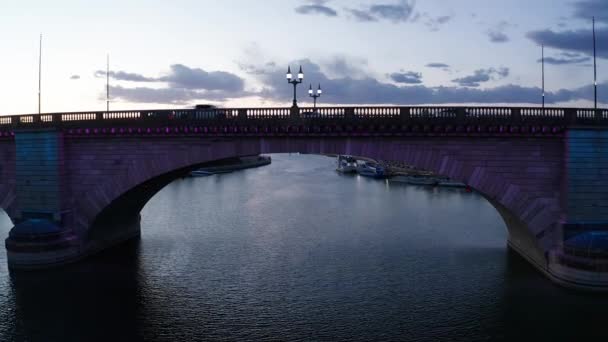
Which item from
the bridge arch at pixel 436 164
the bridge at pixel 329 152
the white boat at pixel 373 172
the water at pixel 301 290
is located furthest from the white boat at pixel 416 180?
the bridge arch at pixel 436 164

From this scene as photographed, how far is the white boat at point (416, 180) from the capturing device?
7494 centimetres

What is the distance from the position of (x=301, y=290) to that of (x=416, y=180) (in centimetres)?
5690

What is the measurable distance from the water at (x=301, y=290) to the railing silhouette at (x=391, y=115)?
8034mm

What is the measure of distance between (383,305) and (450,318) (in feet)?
9.47

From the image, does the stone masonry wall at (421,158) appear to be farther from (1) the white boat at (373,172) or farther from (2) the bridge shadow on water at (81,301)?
(1) the white boat at (373,172)

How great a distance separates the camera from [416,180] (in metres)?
78.9

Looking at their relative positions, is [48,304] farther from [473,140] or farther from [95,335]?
[473,140]

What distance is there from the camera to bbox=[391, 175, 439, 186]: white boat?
74944 millimetres

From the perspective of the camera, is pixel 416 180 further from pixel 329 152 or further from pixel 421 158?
pixel 329 152

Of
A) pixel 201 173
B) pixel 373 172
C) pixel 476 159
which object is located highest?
pixel 476 159

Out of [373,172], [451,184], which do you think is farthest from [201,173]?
[451,184]

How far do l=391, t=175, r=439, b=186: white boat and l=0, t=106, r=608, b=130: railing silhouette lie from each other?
162 feet

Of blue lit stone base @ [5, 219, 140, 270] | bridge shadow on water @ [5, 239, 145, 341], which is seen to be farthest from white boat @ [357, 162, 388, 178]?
blue lit stone base @ [5, 219, 140, 270]

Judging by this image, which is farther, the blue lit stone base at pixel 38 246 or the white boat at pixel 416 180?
the white boat at pixel 416 180
